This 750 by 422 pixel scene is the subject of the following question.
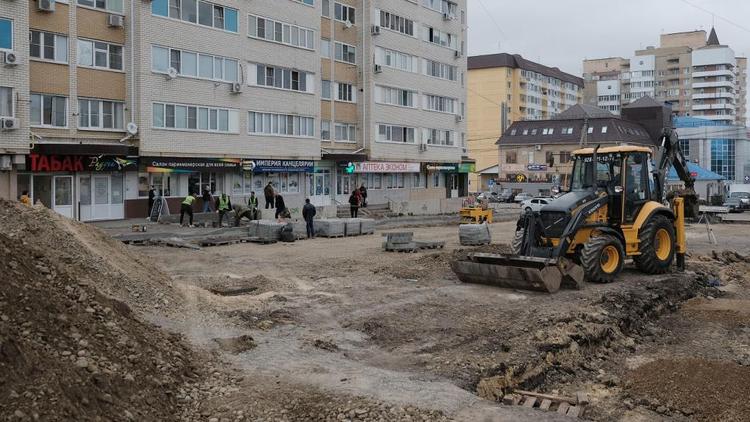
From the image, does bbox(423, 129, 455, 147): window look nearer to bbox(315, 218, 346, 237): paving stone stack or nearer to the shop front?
bbox(315, 218, 346, 237): paving stone stack

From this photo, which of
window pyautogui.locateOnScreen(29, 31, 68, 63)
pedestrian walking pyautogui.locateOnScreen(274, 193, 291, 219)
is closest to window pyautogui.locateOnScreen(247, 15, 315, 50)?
window pyautogui.locateOnScreen(29, 31, 68, 63)

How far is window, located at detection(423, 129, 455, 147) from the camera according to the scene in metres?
54.3

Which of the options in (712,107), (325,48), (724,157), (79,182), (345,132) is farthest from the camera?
(712,107)

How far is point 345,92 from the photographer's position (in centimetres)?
4800

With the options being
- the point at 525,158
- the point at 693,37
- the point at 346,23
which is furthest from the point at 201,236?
the point at 693,37

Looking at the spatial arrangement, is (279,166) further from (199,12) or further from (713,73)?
(713,73)

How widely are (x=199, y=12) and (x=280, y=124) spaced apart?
7.99m

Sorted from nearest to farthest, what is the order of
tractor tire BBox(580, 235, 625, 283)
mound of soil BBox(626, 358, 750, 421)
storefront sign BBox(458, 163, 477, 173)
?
mound of soil BBox(626, 358, 750, 421), tractor tire BBox(580, 235, 625, 283), storefront sign BBox(458, 163, 477, 173)

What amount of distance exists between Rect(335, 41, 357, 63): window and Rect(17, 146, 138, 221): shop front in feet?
60.2

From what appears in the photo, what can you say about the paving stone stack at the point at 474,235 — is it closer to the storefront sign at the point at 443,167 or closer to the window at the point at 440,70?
the storefront sign at the point at 443,167

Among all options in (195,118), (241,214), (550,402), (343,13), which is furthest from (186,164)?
(550,402)

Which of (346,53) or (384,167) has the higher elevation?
(346,53)

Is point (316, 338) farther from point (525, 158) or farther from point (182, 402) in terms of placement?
point (525, 158)

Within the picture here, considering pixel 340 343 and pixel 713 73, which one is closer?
pixel 340 343
